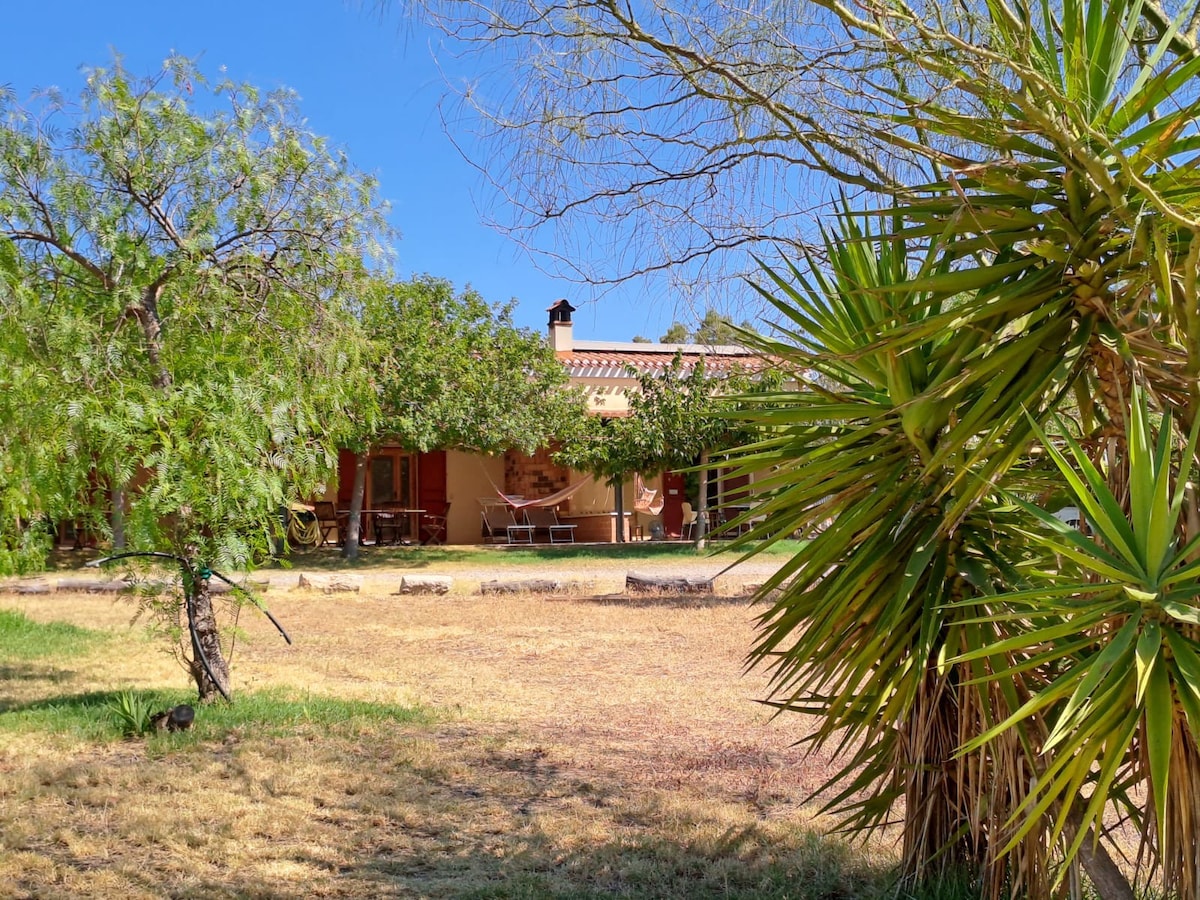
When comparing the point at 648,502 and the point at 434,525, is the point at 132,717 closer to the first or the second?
the point at 648,502

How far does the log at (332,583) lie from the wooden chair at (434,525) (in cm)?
703

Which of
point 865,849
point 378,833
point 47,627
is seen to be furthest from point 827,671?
point 47,627

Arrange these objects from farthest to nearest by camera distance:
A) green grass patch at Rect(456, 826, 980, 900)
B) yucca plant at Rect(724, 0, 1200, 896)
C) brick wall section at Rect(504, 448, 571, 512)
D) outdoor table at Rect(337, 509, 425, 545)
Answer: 1. brick wall section at Rect(504, 448, 571, 512)
2. outdoor table at Rect(337, 509, 425, 545)
3. green grass patch at Rect(456, 826, 980, 900)
4. yucca plant at Rect(724, 0, 1200, 896)

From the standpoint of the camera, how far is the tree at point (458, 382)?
58.5 feet

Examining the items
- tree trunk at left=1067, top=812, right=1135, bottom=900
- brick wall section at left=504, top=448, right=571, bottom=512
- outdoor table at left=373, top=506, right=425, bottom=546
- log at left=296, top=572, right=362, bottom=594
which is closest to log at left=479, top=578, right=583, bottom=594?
log at left=296, top=572, right=362, bottom=594

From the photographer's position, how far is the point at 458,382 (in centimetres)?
1859

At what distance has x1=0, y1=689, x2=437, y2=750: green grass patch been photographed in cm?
→ 627

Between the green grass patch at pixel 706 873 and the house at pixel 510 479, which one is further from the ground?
the house at pixel 510 479

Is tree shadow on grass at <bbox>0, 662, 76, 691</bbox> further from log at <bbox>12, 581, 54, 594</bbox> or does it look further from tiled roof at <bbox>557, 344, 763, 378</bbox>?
tiled roof at <bbox>557, 344, 763, 378</bbox>

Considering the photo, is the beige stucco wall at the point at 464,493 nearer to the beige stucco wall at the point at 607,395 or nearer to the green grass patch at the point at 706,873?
the beige stucco wall at the point at 607,395

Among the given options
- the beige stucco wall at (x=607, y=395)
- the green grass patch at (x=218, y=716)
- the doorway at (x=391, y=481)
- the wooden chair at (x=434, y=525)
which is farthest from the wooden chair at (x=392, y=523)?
the green grass patch at (x=218, y=716)

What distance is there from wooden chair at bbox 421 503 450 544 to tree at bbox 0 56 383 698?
14.7 meters

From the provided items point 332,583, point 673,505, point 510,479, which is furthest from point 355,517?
point 673,505

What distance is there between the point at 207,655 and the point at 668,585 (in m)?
7.75
